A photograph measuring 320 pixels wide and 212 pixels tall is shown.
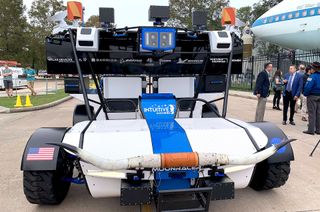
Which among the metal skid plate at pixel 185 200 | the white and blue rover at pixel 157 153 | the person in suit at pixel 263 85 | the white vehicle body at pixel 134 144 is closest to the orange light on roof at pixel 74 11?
the white and blue rover at pixel 157 153

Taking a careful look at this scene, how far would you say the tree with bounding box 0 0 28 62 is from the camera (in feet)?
158

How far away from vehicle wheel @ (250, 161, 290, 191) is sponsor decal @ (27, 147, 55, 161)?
2542 millimetres

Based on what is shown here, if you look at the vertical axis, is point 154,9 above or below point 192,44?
above

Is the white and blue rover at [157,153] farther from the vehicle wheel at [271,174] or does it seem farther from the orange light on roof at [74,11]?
the orange light on roof at [74,11]

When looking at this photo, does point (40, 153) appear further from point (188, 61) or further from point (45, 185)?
point (188, 61)

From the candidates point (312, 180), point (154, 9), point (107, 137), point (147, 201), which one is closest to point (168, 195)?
point (147, 201)

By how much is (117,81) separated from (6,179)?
93.5 inches

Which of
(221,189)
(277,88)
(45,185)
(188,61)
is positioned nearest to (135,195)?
(221,189)

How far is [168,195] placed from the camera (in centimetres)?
316

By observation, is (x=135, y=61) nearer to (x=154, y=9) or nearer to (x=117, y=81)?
(x=117, y=81)

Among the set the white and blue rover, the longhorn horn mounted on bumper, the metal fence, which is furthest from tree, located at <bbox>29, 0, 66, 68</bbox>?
the longhorn horn mounted on bumper

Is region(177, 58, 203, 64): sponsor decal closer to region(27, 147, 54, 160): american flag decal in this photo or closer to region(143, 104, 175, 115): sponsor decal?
region(143, 104, 175, 115): sponsor decal

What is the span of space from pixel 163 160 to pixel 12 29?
5221 centimetres

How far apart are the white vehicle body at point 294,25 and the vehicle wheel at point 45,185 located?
16.9 m
